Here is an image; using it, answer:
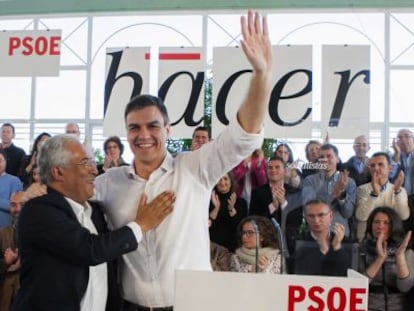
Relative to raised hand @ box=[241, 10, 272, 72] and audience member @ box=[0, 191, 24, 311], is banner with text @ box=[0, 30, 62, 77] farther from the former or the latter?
raised hand @ box=[241, 10, 272, 72]

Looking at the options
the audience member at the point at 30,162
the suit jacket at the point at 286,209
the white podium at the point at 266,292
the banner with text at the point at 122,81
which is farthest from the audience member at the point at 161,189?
the audience member at the point at 30,162

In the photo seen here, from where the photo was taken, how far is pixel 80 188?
1.76 meters

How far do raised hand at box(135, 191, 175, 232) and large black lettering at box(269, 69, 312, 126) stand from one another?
2531 millimetres

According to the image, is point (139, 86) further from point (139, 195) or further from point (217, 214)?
point (139, 195)

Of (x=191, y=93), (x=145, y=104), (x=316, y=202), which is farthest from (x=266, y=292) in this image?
(x=191, y=93)

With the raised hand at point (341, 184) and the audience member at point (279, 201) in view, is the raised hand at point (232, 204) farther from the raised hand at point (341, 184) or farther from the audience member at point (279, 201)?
the raised hand at point (341, 184)

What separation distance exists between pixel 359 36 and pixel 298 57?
8.31 ft

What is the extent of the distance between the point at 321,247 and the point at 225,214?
712 mm

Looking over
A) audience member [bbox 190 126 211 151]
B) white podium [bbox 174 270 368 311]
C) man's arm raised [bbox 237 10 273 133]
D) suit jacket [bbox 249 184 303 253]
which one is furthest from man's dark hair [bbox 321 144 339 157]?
white podium [bbox 174 270 368 311]

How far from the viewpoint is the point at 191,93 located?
4480 millimetres

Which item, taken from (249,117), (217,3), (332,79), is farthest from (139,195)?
(217,3)

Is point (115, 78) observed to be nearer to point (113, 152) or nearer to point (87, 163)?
point (113, 152)

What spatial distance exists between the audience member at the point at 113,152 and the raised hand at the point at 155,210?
8.97 ft

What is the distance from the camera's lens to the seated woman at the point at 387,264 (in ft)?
11.0
